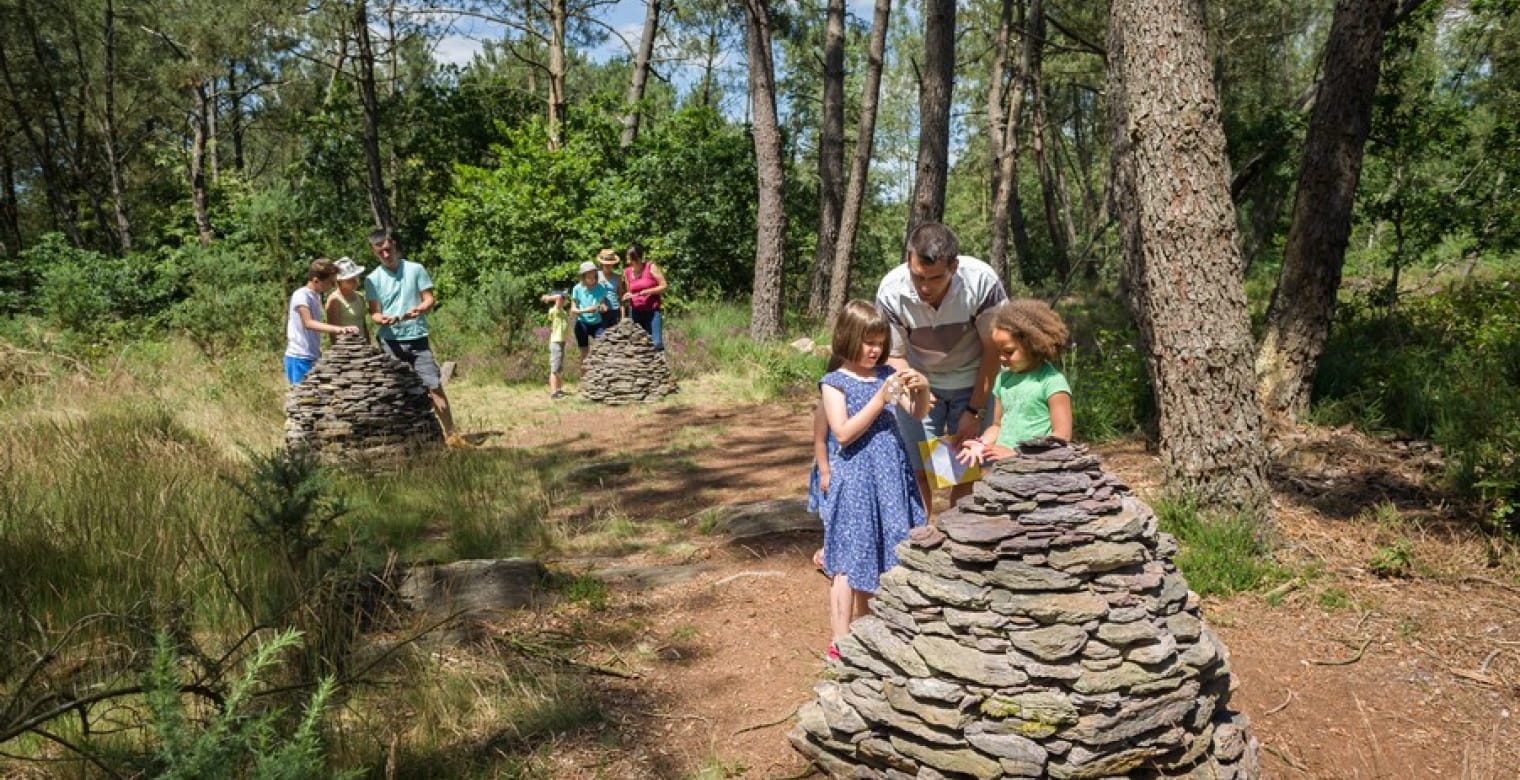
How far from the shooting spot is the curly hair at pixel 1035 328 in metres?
3.31

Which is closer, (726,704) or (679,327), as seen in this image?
(726,704)

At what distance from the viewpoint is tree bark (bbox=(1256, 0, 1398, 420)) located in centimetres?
614

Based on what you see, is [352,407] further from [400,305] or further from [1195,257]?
[1195,257]

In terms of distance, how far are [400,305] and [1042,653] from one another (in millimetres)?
6543

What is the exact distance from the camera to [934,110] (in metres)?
12.1

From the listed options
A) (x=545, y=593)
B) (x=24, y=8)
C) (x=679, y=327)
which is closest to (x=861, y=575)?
(x=545, y=593)

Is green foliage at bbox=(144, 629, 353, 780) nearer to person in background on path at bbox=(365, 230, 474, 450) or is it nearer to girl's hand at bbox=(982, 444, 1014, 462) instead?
girl's hand at bbox=(982, 444, 1014, 462)

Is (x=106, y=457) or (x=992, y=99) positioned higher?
(x=992, y=99)

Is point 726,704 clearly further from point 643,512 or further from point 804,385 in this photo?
point 804,385

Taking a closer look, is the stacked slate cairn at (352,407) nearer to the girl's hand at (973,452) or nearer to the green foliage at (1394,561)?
the girl's hand at (973,452)

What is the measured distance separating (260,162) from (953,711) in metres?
61.6

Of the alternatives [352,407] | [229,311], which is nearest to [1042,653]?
[352,407]

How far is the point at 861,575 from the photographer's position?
3.35 metres

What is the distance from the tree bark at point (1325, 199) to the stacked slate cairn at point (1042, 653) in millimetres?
4469
